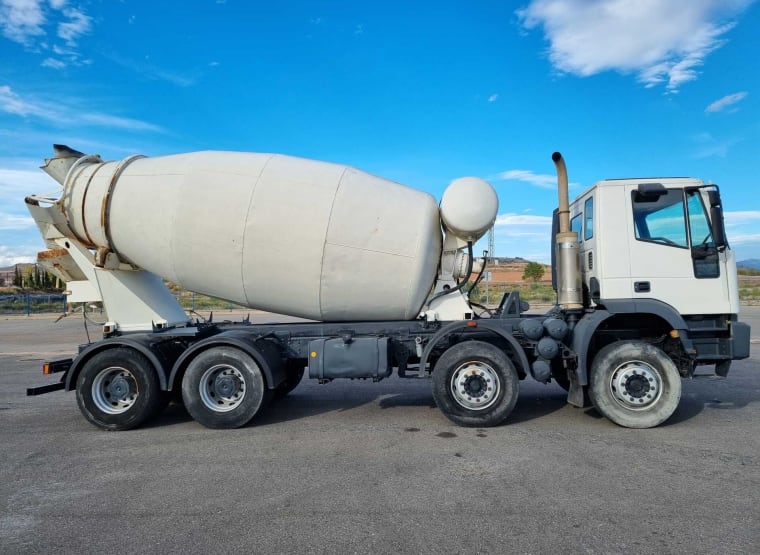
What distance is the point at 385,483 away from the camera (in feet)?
14.3

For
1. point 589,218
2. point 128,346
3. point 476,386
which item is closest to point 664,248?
point 589,218

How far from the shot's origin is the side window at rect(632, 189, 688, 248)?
6.16 m

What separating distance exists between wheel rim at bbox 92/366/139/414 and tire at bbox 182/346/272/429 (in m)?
0.76

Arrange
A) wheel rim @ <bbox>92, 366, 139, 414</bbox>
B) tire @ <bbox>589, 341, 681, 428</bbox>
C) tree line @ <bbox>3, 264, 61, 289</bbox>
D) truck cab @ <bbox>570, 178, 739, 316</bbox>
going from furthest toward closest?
tree line @ <bbox>3, 264, 61, 289</bbox>, wheel rim @ <bbox>92, 366, 139, 414</bbox>, truck cab @ <bbox>570, 178, 739, 316</bbox>, tire @ <bbox>589, 341, 681, 428</bbox>

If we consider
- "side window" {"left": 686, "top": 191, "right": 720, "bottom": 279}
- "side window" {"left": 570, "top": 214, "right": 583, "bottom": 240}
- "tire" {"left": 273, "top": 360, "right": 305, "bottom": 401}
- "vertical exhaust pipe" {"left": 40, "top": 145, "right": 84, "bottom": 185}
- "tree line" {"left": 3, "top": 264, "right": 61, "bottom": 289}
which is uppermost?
"tree line" {"left": 3, "top": 264, "right": 61, "bottom": 289}

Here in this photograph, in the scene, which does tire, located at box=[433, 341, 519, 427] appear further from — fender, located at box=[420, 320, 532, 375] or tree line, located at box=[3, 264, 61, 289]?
tree line, located at box=[3, 264, 61, 289]

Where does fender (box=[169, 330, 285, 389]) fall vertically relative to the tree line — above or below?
below

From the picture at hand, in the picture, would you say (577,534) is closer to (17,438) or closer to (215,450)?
(215,450)

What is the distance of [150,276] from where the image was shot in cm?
740

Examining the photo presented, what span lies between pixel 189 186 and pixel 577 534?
5.73m

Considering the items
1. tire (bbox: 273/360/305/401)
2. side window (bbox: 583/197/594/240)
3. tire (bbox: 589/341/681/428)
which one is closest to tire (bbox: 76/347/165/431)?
tire (bbox: 273/360/305/401)

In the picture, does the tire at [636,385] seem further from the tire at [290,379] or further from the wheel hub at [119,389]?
the wheel hub at [119,389]

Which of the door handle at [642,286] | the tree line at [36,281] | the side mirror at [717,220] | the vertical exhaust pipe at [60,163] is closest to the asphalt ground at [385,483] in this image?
the door handle at [642,286]

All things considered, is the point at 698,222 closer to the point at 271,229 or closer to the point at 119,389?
the point at 271,229
